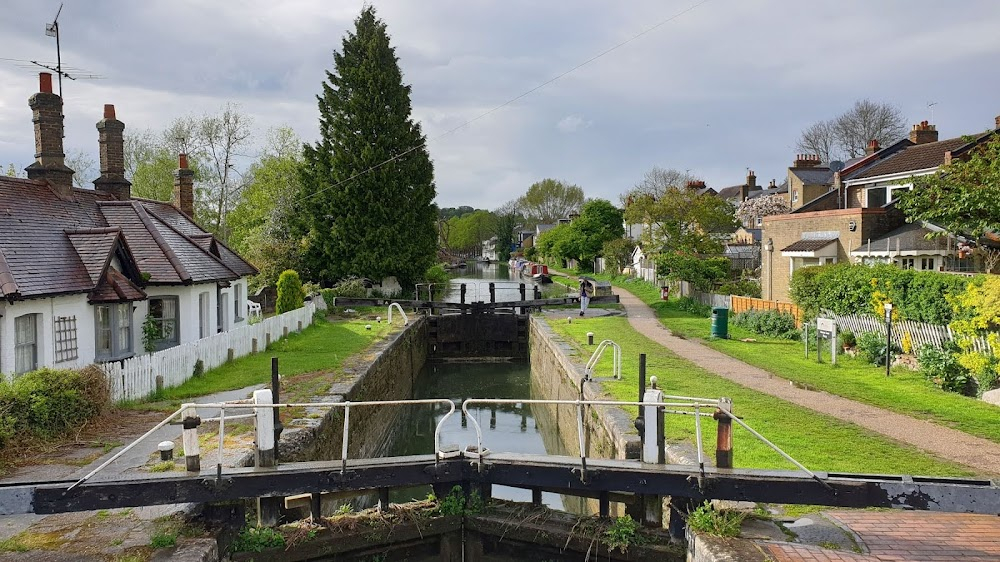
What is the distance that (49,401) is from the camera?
397 inches

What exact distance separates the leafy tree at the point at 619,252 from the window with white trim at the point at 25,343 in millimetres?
49218

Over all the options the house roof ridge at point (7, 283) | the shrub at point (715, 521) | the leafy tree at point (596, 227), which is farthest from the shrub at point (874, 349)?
the leafy tree at point (596, 227)

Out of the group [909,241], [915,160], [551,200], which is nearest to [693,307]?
[909,241]

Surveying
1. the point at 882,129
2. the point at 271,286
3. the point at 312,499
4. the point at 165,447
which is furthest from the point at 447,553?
the point at 882,129

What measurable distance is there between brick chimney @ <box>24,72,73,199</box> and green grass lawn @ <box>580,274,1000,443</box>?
18811mm

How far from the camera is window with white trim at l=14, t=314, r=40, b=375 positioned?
1264 centimetres

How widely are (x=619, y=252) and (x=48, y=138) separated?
47.4m

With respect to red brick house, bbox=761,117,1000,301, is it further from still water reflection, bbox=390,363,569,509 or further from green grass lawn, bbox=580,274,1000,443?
still water reflection, bbox=390,363,569,509

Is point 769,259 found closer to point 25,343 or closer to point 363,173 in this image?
point 363,173

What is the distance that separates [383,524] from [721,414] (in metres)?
4.17

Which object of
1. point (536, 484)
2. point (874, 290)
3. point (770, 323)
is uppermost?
point (874, 290)

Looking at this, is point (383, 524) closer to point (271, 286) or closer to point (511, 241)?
point (271, 286)

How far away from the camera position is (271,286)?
113 ft

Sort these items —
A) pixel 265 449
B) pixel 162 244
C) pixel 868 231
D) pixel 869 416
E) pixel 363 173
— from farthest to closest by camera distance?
pixel 363 173 → pixel 868 231 → pixel 162 244 → pixel 869 416 → pixel 265 449
